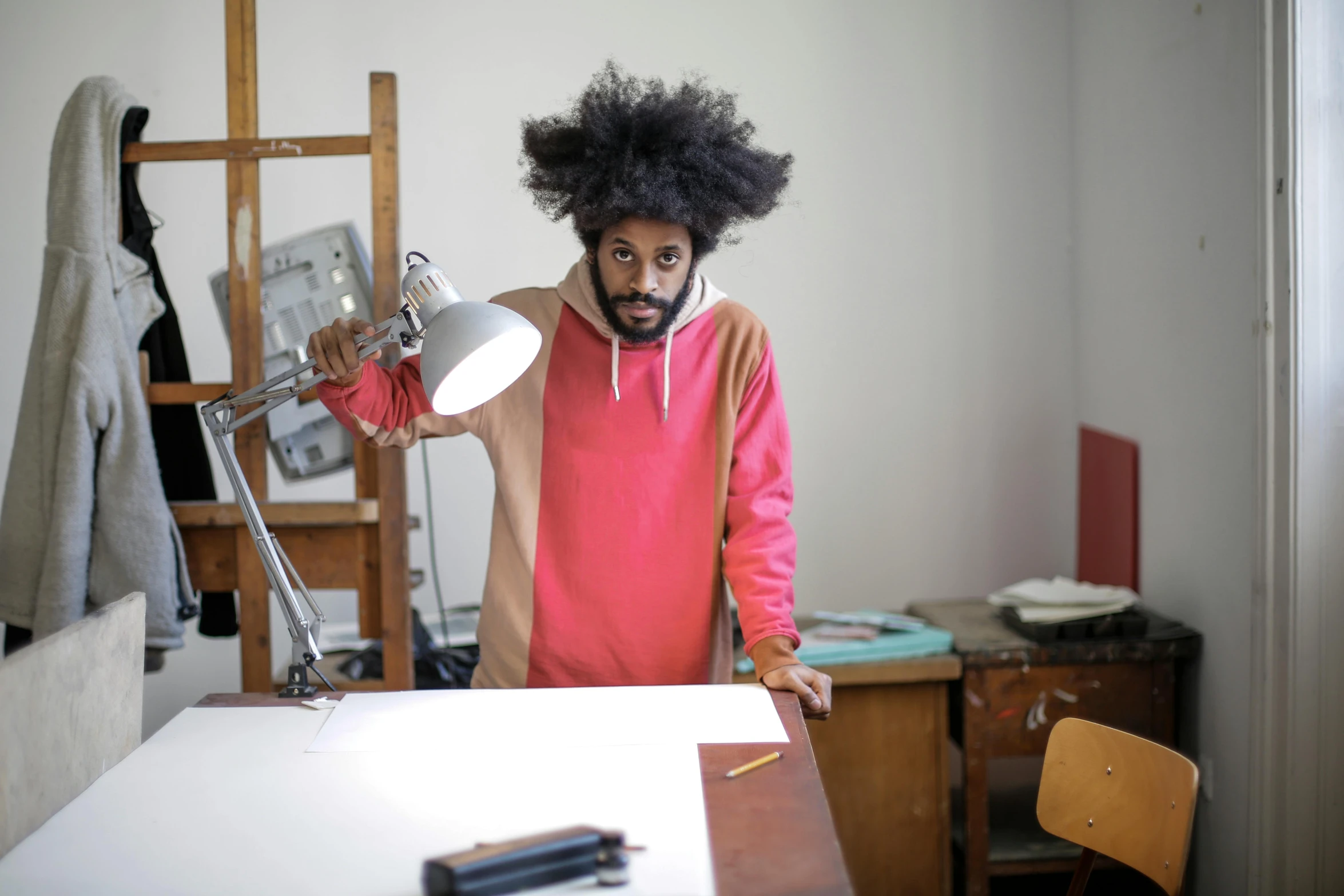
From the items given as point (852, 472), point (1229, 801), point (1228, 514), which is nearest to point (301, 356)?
point (852, 472)

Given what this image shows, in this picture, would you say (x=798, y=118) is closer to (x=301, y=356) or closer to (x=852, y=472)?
(x=852, y=472)

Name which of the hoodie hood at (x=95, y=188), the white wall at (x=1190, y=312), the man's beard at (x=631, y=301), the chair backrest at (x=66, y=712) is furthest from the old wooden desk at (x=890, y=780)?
the hoodie hood at (x=95, y=188)

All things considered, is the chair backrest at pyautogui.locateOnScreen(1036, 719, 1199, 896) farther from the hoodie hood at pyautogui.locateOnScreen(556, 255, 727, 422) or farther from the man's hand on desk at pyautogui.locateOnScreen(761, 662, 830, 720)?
the hoodie hood at pyautogui.locateOnScreen(556, 255, 727, 422)

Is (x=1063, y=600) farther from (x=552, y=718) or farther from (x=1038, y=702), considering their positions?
(x=552, y=718)

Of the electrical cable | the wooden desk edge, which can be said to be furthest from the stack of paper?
the electrical cable

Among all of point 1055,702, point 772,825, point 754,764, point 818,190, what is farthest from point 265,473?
point 1055,702

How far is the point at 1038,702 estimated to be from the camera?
89.4 inches

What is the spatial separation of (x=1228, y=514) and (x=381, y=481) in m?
1.69

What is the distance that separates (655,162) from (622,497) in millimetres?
542

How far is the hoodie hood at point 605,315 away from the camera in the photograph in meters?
1.74

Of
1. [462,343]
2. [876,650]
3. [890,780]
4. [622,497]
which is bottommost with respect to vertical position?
[890,780]

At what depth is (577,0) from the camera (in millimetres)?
2857

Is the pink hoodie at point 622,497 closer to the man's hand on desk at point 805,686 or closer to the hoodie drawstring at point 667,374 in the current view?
the hoodie drawstring at point 667,374

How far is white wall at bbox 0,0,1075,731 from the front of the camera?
2.85 metres
